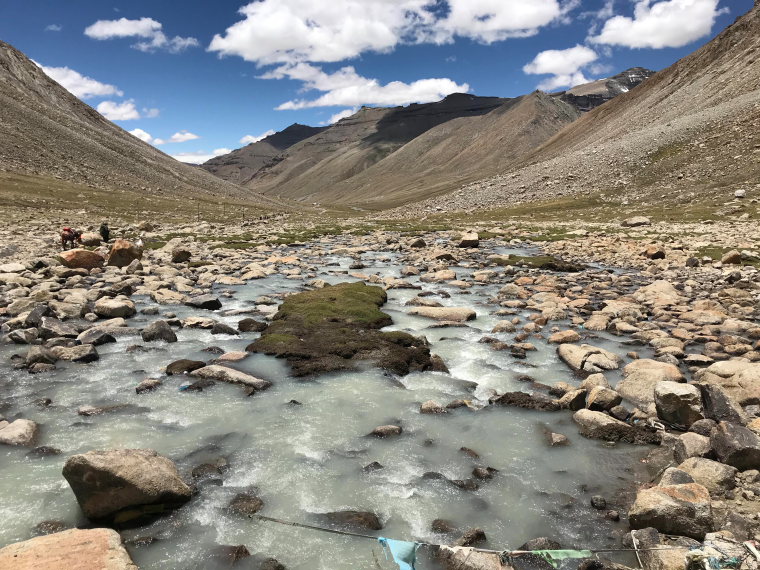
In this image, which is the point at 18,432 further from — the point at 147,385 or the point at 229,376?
the point at 229,376

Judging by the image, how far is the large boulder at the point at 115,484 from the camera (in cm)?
750

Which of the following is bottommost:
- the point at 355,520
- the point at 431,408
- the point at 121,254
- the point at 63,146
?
the point at 355,520

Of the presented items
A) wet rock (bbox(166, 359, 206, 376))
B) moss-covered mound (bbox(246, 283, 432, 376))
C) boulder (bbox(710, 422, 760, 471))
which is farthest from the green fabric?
wet rock (bbox(166, 359, 206, 376))

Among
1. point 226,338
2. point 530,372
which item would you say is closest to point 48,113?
point 226,338

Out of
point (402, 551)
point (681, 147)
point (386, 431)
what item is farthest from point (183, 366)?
point (681, 147)

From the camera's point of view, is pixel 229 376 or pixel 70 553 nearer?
pixel 70 553

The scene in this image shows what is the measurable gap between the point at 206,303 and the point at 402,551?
16260 mm

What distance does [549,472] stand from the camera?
9250 millimetres

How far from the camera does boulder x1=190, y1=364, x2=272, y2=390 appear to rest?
42.5 ft

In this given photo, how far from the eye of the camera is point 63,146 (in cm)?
10919

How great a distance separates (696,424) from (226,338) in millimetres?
14028

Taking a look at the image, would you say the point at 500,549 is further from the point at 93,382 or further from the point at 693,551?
the point at 93,382

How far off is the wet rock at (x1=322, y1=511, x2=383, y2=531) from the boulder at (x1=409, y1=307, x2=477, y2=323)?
1197 cm

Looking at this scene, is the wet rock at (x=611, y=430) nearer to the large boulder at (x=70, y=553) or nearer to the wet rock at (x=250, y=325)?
the large boulder at (x=70, y=553)
